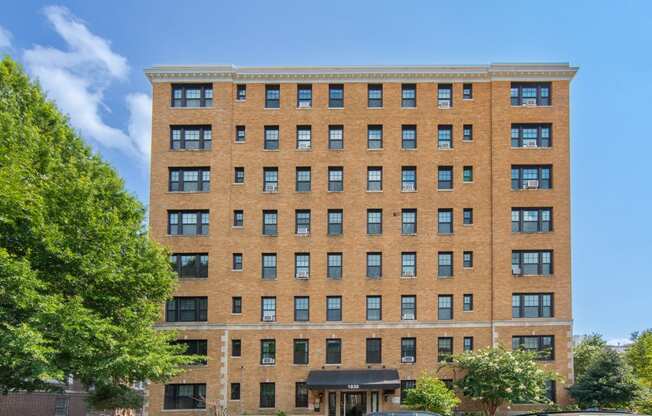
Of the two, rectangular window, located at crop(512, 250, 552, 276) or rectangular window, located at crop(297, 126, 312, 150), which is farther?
rectangular window, located at crop(297, 126, 312, 150)

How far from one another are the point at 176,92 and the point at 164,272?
16.5 meters

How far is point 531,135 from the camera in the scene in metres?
44.9

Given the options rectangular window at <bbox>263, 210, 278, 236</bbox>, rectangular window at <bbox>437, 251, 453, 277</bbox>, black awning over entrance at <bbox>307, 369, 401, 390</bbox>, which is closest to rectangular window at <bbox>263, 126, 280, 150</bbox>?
rectangular window at <bbox>263, 210, 278, 236</bbox>

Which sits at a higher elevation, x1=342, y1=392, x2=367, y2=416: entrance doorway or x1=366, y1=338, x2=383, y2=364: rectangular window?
x1=366, y1=338, x2=383, y2=364: rectangular window

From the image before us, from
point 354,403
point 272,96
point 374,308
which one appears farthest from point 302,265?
point 272,96

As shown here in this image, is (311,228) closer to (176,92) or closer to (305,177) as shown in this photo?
(305,177)

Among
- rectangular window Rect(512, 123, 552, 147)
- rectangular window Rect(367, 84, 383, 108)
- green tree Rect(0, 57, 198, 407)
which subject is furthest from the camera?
rectangular window Rect(367, 84, 383, 108)

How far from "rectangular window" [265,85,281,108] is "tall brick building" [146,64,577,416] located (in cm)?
10

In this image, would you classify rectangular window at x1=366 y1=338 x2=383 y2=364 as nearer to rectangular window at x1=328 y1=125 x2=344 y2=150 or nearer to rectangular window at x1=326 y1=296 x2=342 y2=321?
rectangular window at x1=326 y1=296 x2=342 y2=321

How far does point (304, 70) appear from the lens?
149 feet

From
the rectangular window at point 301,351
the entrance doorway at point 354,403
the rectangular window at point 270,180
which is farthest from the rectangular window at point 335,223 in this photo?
the entrance doorway at point 354,403

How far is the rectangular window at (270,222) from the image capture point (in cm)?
4469

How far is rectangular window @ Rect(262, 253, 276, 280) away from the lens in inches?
1741

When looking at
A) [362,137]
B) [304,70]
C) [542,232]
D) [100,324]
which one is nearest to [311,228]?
[362,137]
